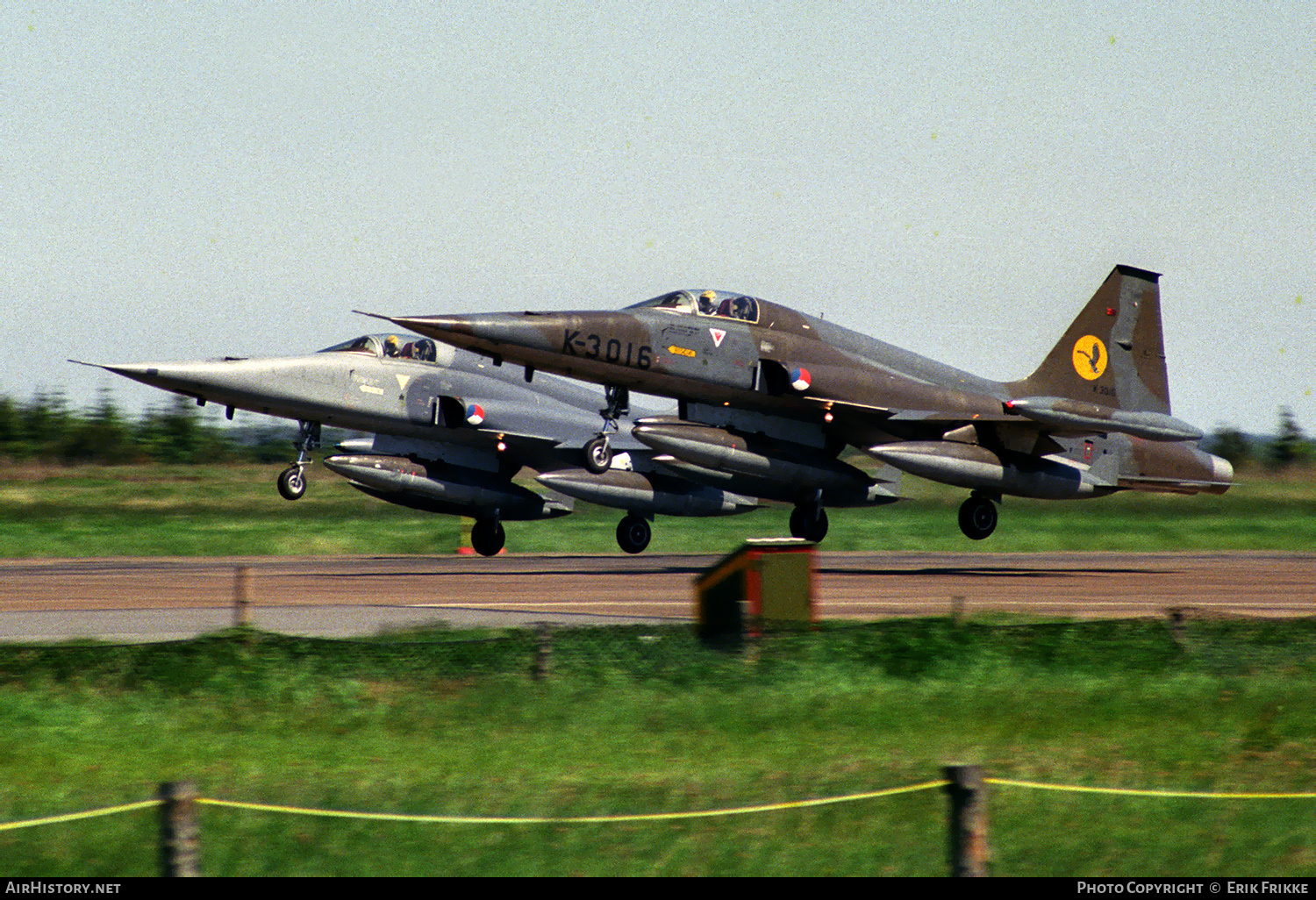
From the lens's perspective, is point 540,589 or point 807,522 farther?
point 807,522

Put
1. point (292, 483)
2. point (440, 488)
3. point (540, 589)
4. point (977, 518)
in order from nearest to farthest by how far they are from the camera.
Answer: point (540, 589), point (292, 483), point (977, 518), point (440, 488)

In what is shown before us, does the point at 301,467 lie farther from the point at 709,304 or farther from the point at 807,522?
the point at 807,522

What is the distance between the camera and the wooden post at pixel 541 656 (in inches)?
476

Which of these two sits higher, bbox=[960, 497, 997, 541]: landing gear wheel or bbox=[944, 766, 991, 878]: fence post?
bbox=[960, 497, 997, 541]: landing gear wheel

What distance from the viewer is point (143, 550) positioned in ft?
103

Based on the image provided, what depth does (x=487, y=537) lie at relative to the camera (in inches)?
1123

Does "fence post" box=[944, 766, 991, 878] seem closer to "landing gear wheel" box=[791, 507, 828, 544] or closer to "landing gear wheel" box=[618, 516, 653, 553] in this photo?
"landing gear wheel" box=[791, 507, 828, 544]

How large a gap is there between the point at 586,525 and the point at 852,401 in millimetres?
13345

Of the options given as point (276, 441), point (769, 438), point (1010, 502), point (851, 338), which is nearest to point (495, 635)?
point (769, 438)

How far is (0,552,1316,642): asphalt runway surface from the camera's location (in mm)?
16578

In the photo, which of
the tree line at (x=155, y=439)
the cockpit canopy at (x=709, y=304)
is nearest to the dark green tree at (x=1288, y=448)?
the tree line at (x=155, y=439)

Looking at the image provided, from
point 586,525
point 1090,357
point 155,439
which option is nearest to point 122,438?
point 155,439

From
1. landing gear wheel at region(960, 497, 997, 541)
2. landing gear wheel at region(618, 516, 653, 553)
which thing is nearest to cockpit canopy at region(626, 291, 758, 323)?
landing gear wheel at region(960, 497, 997, 541)

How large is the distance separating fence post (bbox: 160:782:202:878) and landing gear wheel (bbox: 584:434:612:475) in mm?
16995
